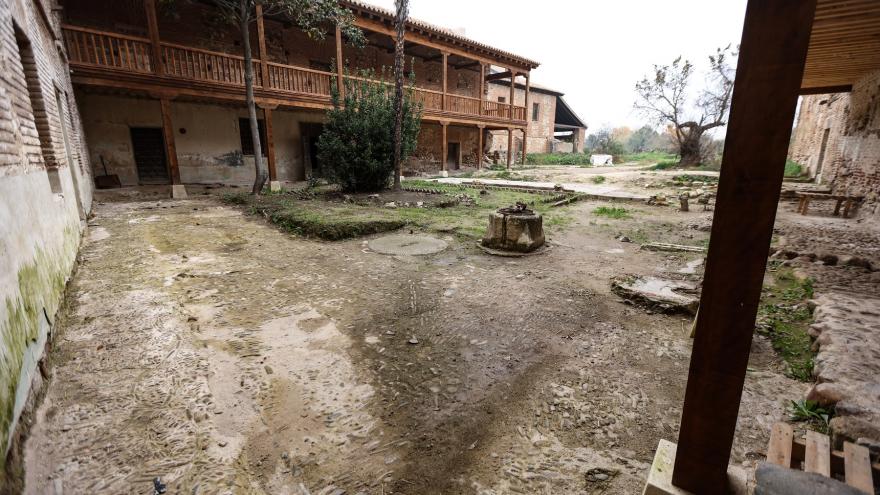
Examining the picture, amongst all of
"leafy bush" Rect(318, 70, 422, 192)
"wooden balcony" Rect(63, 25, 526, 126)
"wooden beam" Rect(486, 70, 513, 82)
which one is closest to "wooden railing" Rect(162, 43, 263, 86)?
"wooden balcony" Rect(63, 25, 526, 126)

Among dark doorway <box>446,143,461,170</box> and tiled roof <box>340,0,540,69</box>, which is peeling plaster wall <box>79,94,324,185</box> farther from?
dark doorway <box>446,143,461,170</box>

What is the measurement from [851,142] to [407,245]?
10.3 metres

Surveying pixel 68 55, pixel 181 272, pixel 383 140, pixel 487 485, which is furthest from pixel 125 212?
pixel 487 485

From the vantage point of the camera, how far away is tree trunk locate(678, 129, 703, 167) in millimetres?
21250

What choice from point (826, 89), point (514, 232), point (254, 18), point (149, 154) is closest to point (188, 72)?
point (254, 18)

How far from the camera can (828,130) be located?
1180 cm

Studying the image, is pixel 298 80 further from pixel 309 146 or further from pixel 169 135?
pixel 169 135

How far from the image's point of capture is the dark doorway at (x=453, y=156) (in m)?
20.8

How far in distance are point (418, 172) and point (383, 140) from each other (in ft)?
24.3

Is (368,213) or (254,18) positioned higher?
(254,18)

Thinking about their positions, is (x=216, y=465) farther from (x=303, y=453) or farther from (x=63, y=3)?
(x=63, y=3)

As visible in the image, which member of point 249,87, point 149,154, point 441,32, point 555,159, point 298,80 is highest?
point 441,32

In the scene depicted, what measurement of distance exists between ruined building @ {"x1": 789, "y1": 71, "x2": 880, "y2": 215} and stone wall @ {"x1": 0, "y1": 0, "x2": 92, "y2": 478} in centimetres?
1058

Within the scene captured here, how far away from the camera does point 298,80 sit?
11539mm
